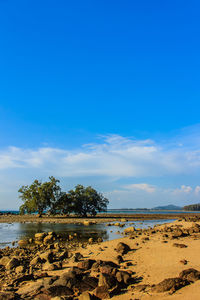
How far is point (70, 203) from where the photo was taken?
71875 mm

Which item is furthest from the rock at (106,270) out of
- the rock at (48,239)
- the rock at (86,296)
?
the rock at (48,239)

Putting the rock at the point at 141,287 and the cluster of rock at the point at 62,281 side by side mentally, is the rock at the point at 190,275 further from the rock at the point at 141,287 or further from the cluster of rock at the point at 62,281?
the cluster of rock at the point at 62,281

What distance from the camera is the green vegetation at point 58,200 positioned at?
66000 mm

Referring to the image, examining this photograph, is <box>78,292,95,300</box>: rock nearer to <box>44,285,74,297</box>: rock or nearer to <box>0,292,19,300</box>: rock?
<box>44,285,74,297</box>: rock

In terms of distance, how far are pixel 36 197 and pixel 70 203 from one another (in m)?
11.5

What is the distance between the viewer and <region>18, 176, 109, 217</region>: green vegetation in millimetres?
66000

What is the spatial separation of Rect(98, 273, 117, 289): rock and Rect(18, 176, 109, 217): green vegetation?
58998 millimetres

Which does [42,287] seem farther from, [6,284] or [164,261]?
[164,261]

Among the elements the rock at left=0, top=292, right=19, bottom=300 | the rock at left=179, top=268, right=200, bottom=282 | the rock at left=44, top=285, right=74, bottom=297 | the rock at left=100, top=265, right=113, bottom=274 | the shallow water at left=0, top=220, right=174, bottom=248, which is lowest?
the shallow water at left=0, top=220, right=174, bottom=248

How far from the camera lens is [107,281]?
9.10m

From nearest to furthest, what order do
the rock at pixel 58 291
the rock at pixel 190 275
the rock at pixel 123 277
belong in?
the rock at pixel 58 291, the rock at pixel 190 275, the rock at pixel 123 277

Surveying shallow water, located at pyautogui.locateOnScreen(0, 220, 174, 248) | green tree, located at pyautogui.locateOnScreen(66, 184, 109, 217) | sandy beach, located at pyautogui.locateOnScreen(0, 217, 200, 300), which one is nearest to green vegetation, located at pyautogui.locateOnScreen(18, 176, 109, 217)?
green tree, located at pyautogui.locateOnScreen(66, 184, 109, 217)

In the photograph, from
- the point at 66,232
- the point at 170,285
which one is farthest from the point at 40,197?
the point at 170,285

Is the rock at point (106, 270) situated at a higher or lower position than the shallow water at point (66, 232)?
higher
